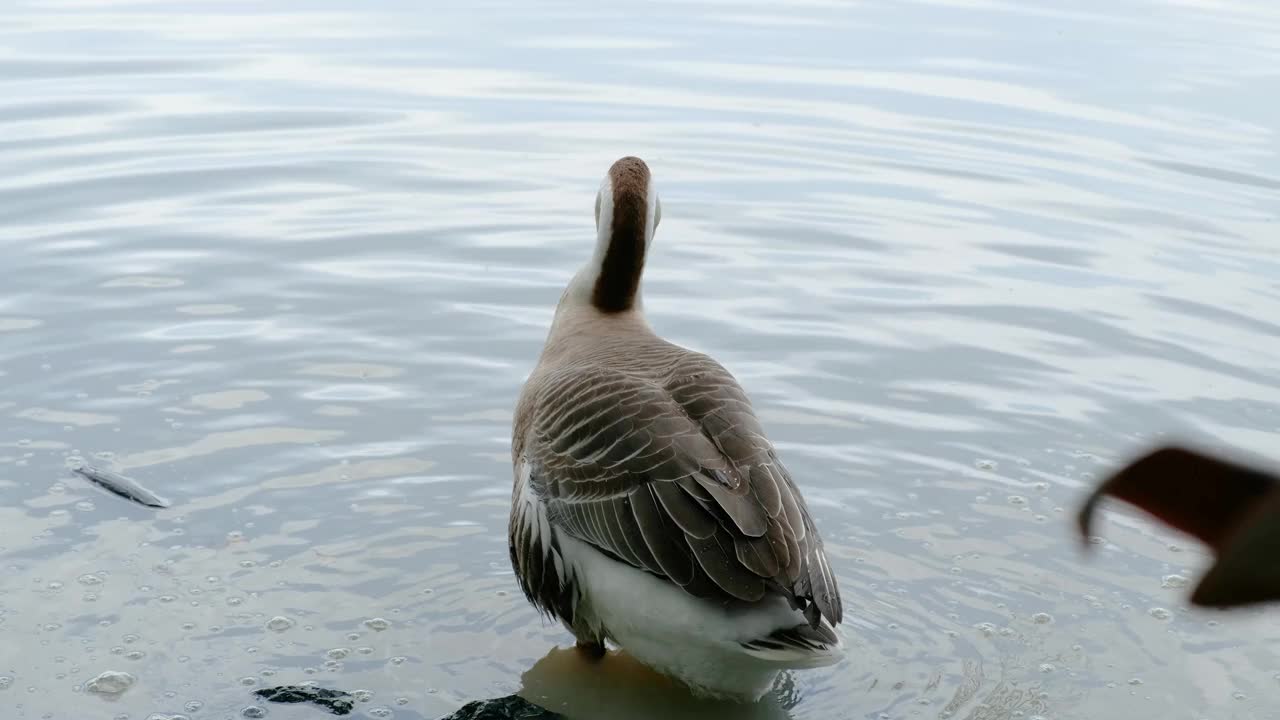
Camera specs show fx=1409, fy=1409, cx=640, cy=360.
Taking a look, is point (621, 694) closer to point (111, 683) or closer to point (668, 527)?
point (668, 527)

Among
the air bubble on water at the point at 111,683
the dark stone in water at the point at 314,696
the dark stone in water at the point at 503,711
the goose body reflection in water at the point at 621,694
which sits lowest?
the goose body reflection in water at the point at 621,694

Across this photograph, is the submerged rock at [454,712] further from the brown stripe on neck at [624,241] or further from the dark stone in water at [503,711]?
the brown stripe on neck at [624,241]

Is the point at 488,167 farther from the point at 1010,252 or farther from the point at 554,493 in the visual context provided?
the point at 554,493

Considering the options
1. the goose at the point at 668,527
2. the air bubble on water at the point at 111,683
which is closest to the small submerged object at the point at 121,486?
the air bubble on water at the point at 111,683

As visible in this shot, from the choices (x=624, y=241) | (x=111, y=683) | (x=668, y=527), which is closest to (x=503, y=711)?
(x=668, y=527)

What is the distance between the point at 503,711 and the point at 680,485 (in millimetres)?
965

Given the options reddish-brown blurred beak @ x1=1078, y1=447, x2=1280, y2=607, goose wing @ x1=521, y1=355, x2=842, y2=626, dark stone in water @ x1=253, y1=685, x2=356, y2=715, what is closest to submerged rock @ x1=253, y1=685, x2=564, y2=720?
dark stone in water @ x1=253, y1=685, x2=356, y2=715

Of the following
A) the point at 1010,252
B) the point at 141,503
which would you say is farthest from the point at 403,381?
the point at 1010,252

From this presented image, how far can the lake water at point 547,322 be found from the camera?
471cm

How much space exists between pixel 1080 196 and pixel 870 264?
103 inches

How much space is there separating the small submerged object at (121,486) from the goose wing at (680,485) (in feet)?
6.13

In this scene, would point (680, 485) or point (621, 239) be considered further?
point (621, 239)

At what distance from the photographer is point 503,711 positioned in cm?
436

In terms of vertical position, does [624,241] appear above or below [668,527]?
above
